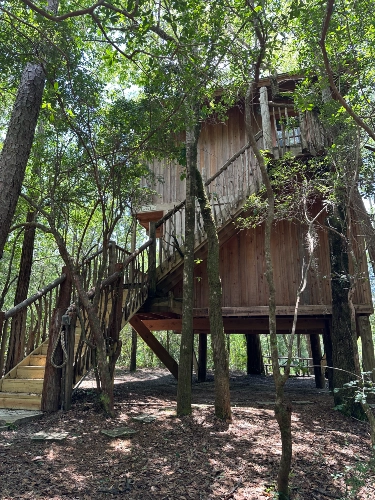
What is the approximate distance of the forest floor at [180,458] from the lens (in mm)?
3369

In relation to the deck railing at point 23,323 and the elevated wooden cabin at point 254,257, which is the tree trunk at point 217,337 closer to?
the elevated wooden cabin at point 254,257

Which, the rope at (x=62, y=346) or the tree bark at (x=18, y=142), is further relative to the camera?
the rope at (x=62, y=346)

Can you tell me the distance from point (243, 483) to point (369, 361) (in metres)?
5.13

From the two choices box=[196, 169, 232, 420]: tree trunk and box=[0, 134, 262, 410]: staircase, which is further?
box=[0, 134, 262, 410]: staircase

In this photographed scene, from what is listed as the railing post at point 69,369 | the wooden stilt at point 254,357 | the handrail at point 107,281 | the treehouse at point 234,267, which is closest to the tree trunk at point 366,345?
the treehouse at point 234,267

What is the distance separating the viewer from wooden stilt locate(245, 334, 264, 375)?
15728 mm

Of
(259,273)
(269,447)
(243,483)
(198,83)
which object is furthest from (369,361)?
(198,83)

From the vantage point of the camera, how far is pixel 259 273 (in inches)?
377

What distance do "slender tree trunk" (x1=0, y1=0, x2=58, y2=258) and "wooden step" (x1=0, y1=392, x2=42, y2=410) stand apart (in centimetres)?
265

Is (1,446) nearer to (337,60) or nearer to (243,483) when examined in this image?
(243,483)

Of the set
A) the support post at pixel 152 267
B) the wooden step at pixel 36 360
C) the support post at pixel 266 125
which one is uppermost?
the support post at pixel 266 125

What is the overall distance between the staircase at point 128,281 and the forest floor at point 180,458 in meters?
0.93

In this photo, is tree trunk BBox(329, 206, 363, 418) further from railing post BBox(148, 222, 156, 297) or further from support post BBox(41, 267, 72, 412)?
support post BBox(41, 267, 72, 412)

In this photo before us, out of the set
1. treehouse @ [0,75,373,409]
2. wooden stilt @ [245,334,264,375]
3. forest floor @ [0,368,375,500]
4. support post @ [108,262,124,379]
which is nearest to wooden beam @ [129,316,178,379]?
treehouse @ [0,75,373,409]
